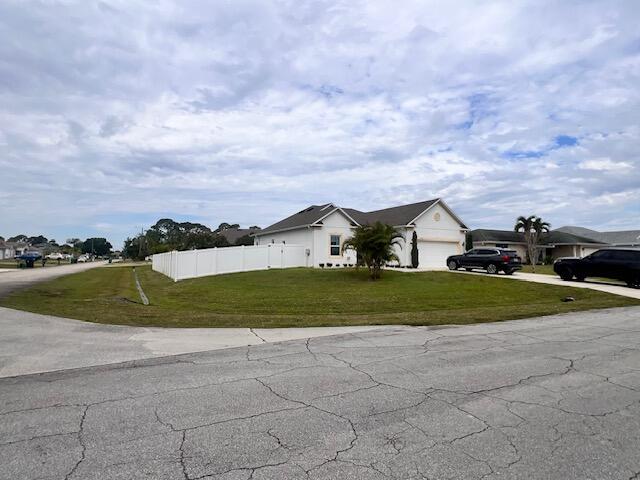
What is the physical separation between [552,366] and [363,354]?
3.07 m

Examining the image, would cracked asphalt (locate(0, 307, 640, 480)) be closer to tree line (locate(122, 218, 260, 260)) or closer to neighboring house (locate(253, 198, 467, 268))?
neighboring house (locate(253, 198, 467, 268))

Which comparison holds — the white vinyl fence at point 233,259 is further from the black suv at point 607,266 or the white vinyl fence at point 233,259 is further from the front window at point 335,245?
the black suv at point 607,266

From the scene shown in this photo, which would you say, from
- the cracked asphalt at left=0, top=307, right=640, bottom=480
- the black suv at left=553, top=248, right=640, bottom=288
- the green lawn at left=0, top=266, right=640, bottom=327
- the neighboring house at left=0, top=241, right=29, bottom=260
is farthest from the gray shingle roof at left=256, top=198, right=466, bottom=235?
the neighboring house at left=0, top=241, right=29, bottom=260

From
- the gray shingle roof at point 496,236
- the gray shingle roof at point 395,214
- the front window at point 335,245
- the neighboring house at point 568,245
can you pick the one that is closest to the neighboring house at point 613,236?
the neighboring house at point 568,245

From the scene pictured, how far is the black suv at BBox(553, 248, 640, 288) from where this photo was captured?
22281 mm

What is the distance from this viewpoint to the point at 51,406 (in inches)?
211

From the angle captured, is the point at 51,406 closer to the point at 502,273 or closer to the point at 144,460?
the point at 144,460

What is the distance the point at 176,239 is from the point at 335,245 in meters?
60.6

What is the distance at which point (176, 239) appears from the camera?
8781 cm

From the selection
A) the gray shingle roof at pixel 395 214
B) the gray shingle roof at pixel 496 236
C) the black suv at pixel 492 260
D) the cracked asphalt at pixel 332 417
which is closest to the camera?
the cracked asphalt at pixel 332 417

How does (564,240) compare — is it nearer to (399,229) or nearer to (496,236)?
(496,236)

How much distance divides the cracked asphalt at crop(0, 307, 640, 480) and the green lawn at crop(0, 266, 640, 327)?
4915 mm

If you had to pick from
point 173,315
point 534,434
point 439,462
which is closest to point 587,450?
point 534,434

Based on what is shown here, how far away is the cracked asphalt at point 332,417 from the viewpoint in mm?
3842
